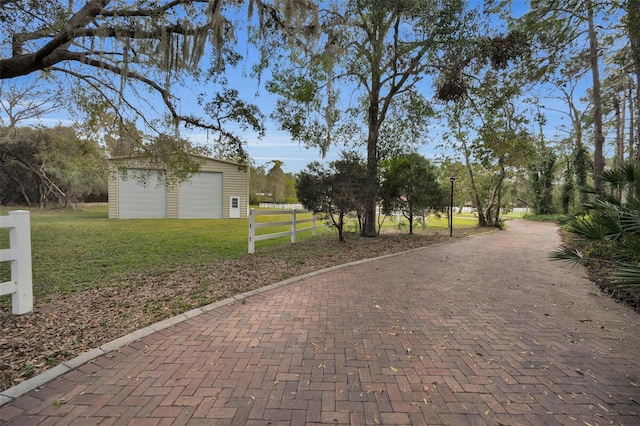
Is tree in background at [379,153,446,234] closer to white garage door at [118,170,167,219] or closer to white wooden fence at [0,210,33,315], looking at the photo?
white wooden fence at [0,210,33,315]

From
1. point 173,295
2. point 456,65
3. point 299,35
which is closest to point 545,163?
point 456,65

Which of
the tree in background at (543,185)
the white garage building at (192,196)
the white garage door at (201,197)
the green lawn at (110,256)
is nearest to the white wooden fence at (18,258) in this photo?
the green lawn at (110,256)

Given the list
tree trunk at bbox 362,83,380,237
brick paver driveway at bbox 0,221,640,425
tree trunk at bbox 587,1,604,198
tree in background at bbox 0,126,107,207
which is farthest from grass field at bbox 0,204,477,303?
tree in background at bbox 0,126,107,207

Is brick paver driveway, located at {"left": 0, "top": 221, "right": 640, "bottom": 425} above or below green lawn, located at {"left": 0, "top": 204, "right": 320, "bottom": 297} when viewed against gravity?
below

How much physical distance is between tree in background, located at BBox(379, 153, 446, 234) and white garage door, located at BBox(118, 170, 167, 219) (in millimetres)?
14403

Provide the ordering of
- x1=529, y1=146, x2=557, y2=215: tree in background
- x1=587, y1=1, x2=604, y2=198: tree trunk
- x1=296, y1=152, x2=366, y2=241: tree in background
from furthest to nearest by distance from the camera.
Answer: x1=529, y1=146, x2=557, y2=215: tree in background
x1=587, y1=1, x2=604, y2=198: tree trunk
x1=296, y1=152, x2=366, y2=241: tree in background

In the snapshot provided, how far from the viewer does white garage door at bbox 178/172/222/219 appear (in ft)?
67.7

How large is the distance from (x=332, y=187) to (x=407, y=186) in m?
4.35

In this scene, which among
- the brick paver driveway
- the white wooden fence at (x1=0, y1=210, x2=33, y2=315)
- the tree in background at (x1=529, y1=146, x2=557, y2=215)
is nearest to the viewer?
the brick paver driveway

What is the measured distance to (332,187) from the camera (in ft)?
30.1

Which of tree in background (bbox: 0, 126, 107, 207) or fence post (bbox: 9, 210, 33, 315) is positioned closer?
fence post (bbox: 9, 210, 33, 315)

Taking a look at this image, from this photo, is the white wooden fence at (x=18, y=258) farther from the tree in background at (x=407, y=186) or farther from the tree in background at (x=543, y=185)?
the tree in background at (x=543, y=185)

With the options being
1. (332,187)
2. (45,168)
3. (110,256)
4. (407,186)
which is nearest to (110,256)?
(110,256)

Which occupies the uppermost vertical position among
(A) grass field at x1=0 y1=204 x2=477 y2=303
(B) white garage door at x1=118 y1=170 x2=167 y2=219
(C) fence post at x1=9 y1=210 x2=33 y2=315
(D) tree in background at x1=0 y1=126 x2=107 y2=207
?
(D) tree in background at x1=0 y1=126 x2=107 y2=207
